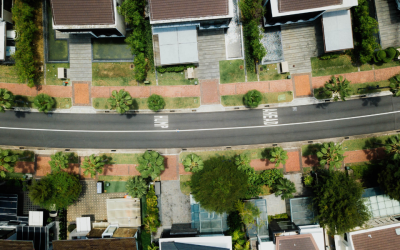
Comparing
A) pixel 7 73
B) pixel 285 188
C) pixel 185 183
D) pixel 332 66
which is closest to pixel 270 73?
pixel 332 66

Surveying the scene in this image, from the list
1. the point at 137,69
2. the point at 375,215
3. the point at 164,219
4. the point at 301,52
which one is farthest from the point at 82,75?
the point at 375,215

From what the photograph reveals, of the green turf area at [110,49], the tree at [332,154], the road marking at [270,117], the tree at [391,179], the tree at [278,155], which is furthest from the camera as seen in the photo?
the green turf area at [110,49]

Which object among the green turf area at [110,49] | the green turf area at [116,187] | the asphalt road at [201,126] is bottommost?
the green turf area at [116,187]

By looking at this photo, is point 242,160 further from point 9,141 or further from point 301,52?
point 9,141

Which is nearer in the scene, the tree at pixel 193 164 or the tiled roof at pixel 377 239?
the tiled roof at pixel 377 239

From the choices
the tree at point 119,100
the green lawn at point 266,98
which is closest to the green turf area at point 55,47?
the tree at point 119,100

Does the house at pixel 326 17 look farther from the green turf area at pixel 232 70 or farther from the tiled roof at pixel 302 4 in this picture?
the green turf area at pixel 232 70

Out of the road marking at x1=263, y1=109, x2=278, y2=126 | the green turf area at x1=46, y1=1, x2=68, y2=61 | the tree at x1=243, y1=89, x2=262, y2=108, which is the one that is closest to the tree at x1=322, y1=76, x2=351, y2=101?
the road marking at x1=263, y1=109, x2=278, y2=126

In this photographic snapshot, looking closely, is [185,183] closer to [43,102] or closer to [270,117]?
[270,117]
